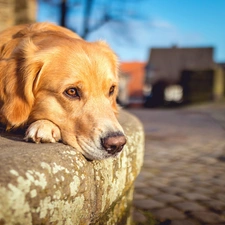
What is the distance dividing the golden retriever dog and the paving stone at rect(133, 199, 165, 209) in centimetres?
123

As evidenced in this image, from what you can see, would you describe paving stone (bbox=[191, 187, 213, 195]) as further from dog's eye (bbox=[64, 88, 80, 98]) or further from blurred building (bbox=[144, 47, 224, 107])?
blurred building (bbox=[144, 47, 224, 107])

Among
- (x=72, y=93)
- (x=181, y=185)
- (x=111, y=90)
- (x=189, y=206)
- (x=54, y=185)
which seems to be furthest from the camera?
(x=181, y=185)

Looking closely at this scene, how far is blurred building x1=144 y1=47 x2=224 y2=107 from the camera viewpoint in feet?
86.2

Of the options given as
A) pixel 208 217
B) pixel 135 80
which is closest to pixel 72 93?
pixel 208 217

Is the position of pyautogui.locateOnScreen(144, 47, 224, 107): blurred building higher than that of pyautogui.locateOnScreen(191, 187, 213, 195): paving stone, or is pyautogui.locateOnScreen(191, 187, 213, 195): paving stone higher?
pyautogui.locateOnScreen(144, 47, 224, 107): blurred building

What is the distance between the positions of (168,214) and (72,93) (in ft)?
4.93

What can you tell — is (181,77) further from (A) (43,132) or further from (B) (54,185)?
(B) (54,185)

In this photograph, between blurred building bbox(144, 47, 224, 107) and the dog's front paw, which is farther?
blurred building bbox(144, 47, 224, 107)

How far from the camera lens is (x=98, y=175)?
211 cm

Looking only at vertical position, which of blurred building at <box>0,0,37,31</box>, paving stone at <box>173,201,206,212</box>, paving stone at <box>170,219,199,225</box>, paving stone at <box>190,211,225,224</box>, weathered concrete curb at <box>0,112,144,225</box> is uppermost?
blurred building at <box>0,0,37,31</box>

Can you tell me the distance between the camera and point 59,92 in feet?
8.54

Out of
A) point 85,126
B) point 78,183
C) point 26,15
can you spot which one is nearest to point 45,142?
point 85,126

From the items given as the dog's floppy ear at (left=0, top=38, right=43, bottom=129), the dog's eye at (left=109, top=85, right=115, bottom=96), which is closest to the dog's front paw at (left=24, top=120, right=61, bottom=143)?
the dog's floppy ear at (left=0, top=38, right=43, bottom=129)

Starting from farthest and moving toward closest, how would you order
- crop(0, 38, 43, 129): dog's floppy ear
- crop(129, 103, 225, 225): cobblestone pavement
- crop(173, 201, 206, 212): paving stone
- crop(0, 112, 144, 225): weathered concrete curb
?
crop(173, 201, 206, 212): paving stone → crop(129, 103, 225, 225): cobblestone pavement → crop(0, 38, 43, 129): dog's floppy ear → crop(0, 112, 144, 225): weathered concrete curb
